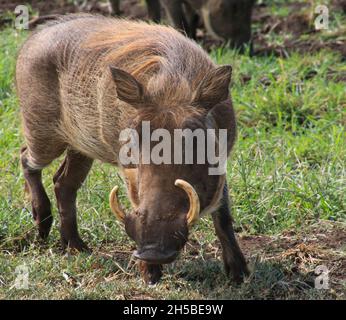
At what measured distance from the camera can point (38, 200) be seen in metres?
4.96

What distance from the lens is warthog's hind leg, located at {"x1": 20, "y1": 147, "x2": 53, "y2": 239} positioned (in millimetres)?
4914

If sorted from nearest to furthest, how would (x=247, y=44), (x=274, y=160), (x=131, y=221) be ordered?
(x=131, y=221) → (x=274, y=160) → (x=247, y=44)

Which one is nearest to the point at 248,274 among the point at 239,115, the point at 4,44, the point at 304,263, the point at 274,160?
the point at 304,263

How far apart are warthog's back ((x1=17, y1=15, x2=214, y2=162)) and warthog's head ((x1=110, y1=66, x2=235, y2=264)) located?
69 mm

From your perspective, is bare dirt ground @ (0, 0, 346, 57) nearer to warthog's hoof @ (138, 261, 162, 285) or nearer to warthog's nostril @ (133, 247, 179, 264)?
warthog's hoof @ (138, 261, 162, 285)

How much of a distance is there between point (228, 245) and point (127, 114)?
805 mm

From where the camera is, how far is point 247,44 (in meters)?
8.23

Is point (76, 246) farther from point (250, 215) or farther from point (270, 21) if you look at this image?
point (270, 21)

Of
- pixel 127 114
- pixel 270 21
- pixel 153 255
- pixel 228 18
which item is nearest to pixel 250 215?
pixel 127 114

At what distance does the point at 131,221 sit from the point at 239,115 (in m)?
2.88

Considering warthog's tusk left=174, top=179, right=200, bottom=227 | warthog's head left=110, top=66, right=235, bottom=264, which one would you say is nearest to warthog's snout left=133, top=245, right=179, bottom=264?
warthog's head left=110, top=66, right=235, bottom=264

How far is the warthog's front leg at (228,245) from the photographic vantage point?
14.1ft

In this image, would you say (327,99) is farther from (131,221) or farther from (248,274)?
(131,221)

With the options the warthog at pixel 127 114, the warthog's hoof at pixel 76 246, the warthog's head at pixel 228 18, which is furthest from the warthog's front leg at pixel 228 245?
the warthog's head at pixel 228 18
